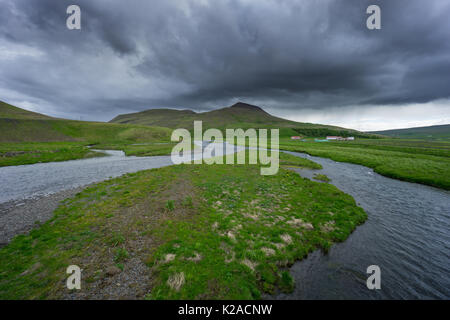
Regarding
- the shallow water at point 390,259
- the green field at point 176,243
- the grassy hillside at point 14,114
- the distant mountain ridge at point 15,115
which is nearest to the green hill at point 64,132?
the distant mountain ridge at point 15,115

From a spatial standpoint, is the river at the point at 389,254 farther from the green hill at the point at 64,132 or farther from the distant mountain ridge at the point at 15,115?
the distant mountain ridge at the point at 15,115

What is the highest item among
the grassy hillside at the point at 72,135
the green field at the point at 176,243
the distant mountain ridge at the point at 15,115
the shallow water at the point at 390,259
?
the distant mountain ridge at the point at 15,115

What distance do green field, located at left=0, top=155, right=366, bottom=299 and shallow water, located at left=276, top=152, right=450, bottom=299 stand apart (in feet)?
2.99

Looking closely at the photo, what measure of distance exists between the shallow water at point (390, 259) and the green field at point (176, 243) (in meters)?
0.91

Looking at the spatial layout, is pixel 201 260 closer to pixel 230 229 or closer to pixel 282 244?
pixel 230 229

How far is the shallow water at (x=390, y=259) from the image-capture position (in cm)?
862

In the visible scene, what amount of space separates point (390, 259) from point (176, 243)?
48.8 ft

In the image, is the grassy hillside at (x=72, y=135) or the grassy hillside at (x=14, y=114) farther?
the grassy hillside at (x=14, y=114)

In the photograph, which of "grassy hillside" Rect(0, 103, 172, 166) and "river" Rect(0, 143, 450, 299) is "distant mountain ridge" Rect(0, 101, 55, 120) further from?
"river" Rect(0, 143, 450, 299)

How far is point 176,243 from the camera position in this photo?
1102cm

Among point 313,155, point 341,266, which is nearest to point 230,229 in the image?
point 341,266

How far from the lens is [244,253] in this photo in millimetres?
10102

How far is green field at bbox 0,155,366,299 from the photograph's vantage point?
784 cm

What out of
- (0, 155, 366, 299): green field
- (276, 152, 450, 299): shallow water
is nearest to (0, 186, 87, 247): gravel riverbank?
(0, 155, 366, 299): green field
